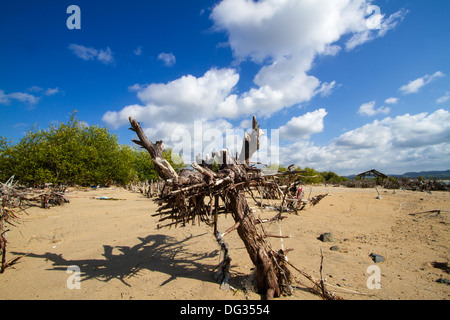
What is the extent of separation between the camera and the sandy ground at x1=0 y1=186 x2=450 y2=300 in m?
4.02

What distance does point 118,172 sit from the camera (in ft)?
101

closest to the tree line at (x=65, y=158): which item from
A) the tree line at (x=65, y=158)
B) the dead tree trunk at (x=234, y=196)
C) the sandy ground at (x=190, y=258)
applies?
the tree line at (x=65, y=158)

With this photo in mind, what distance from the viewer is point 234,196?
351cm

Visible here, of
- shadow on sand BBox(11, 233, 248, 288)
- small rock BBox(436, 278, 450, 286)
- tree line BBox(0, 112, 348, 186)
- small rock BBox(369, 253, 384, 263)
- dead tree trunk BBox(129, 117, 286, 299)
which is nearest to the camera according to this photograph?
dead tree trunk BBox(129, 117, 286, 299)

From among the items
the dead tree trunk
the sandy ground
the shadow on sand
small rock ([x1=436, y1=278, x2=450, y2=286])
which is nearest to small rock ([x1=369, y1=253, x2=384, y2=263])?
the sandy ground

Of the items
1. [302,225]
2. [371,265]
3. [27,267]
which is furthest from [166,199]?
[302,225]

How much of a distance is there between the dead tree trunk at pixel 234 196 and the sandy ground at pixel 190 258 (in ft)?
1.85

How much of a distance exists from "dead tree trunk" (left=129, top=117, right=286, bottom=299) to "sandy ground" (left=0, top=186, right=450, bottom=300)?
1.85 feet

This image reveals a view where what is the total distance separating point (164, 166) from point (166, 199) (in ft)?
2.13

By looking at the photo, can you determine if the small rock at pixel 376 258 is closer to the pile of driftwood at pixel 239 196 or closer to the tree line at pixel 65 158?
the pile of driftwood at pixel 239 196

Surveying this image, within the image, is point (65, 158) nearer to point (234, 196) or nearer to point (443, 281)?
point (234, 196)

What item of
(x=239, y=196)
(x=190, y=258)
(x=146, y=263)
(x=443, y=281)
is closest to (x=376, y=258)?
(x=443, y=281)

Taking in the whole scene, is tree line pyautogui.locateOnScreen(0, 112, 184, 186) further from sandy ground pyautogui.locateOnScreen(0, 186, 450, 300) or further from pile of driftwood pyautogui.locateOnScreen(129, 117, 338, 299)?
pile of driftwood pyautogui.locateOnScreen(129, 117, 338, 299)
